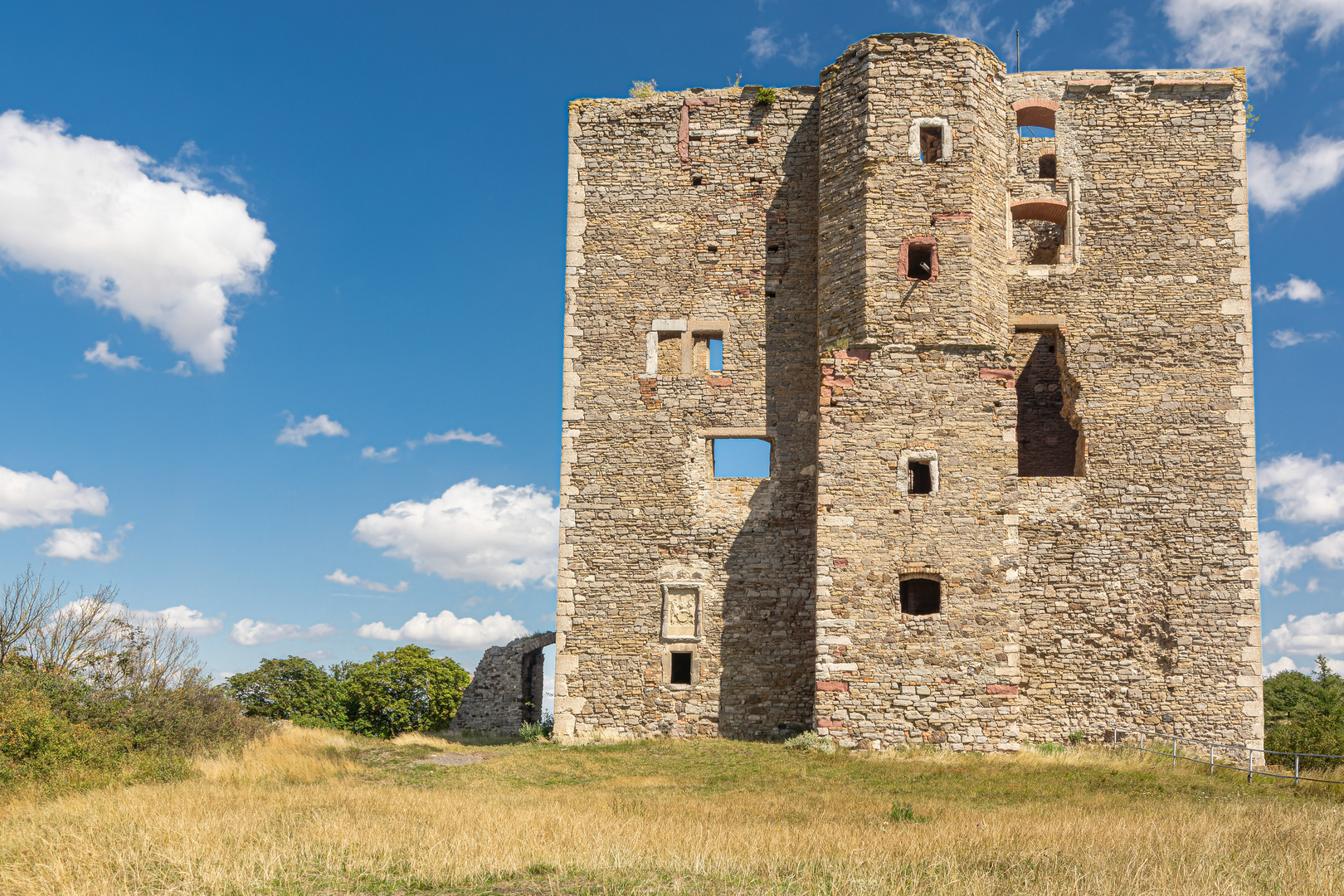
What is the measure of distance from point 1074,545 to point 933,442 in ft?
11.0

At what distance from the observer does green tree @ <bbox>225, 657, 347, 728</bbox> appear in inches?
904

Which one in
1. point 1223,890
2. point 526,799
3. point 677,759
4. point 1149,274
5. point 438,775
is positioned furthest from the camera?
point 1149,274

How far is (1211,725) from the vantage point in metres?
16.2

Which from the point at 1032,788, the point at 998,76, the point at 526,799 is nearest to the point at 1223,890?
the point at 1032,788

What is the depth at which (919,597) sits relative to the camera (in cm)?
1689

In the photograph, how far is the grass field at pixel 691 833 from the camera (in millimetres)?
7109

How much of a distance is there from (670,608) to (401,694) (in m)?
9.67

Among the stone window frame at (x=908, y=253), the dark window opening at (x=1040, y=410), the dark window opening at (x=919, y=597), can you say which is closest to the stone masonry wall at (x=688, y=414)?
the dark window opening at (x=919, y=597)

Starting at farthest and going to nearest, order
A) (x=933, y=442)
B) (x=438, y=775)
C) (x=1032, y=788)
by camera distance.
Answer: (x=933, y=442) → (x=438, y=775) → (x=1032, y=788)

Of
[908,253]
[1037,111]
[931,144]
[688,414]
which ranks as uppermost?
[1037,111]

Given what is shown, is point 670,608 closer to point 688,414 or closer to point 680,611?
point 680,611

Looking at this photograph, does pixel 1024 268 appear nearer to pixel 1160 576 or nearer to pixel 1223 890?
pixel 1160 576

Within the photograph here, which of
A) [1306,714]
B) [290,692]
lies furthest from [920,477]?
[290,692]

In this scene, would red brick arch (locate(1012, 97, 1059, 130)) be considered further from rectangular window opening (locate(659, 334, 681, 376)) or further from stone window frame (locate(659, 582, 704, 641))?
stone window frame (locate(659, 582, 704, 641))
